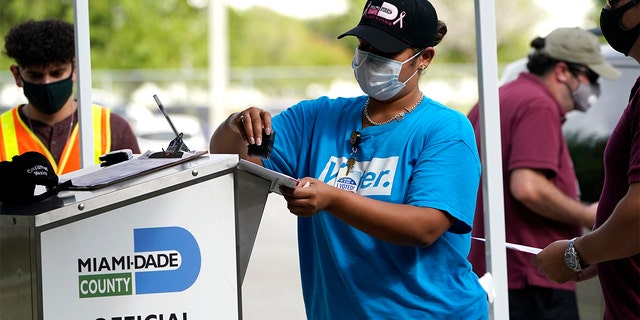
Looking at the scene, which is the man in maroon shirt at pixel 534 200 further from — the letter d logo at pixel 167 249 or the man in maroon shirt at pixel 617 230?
the letter d logo at pixel 167 249

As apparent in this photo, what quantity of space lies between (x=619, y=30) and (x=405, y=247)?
0.80m

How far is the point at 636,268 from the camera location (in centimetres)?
246

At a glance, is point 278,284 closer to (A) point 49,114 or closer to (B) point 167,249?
(A) point 49,114

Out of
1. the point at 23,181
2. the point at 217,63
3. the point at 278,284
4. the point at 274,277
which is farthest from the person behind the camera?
Result: the point at 217,63

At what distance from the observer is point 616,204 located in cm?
254

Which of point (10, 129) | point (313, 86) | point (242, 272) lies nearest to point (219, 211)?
point (242, 272)

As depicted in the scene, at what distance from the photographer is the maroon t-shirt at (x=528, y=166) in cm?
452

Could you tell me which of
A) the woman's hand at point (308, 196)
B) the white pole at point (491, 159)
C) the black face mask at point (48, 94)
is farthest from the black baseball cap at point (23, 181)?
the black face mask at point (48, 94)

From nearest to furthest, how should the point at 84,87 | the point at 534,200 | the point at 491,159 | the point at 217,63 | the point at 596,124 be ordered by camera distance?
the point at 491,159
the point at 84,87
the point at 534,200
the point at 596,124
the point at 217,63

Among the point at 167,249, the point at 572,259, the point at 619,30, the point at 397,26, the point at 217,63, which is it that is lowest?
the point at 572,259

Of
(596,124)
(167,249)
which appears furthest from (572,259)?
(596,124)

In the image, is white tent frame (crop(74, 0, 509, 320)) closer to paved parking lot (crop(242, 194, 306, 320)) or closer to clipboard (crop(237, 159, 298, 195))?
clipboard (crop(237, 159, 298, 195))

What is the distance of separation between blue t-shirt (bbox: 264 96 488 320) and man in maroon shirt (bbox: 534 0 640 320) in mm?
263

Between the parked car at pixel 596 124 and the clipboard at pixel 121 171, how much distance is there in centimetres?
399
